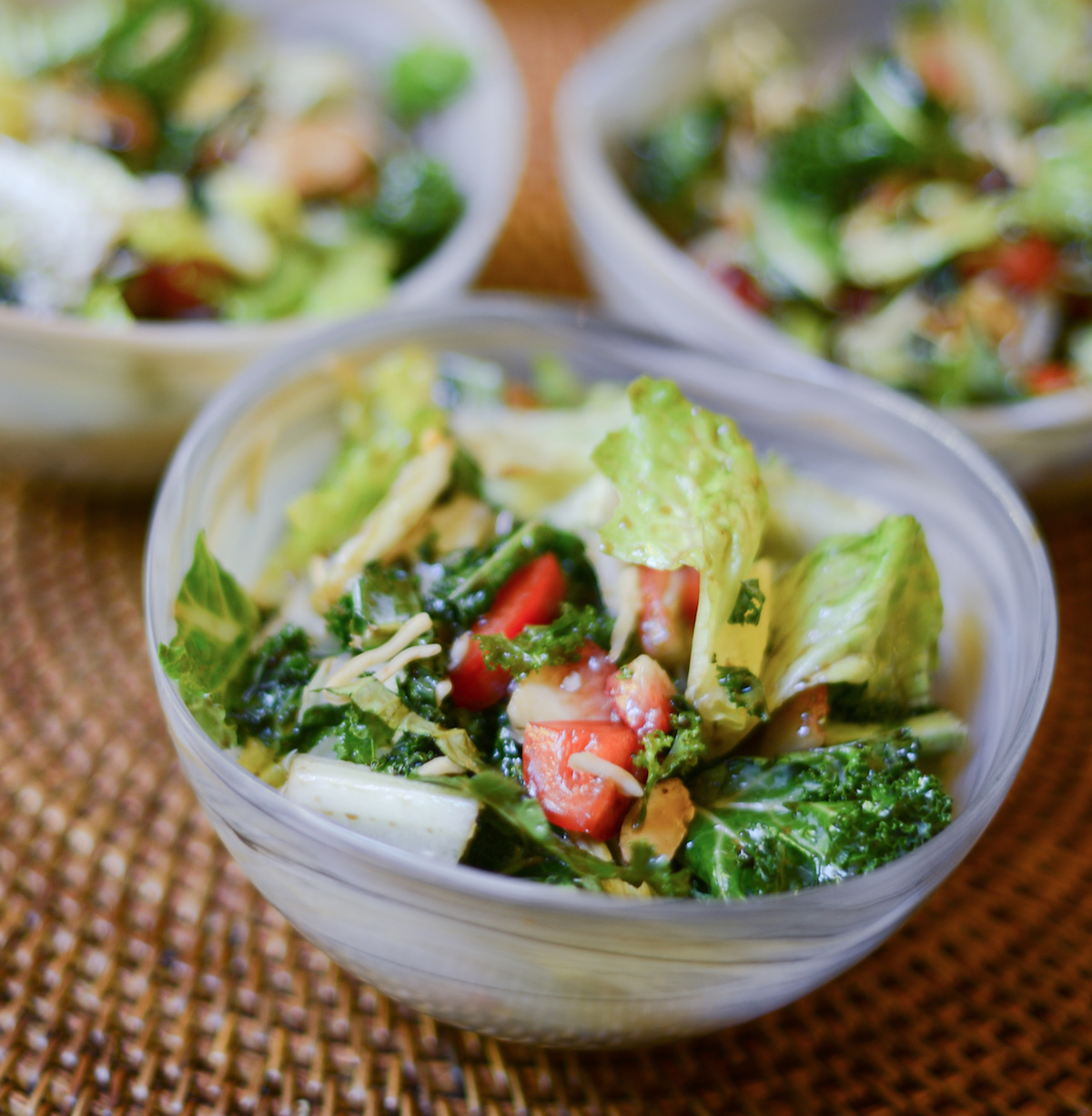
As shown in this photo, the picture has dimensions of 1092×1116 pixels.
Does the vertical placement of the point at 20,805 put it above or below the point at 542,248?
below

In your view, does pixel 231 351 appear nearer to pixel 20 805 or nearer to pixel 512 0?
pixel 20 805

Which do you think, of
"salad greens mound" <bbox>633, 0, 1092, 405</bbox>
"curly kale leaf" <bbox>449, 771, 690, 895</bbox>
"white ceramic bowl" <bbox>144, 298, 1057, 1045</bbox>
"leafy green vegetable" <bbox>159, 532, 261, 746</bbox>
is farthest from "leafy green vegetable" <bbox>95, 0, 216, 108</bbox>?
"curly kale leaf" <bbox>449, 771, 690, 895</bbox>

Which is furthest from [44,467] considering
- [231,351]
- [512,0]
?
[512,0]

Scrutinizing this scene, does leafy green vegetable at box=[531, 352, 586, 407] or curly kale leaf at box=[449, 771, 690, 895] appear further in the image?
leafy green vegetable at box=[531, 352, 586, 407]

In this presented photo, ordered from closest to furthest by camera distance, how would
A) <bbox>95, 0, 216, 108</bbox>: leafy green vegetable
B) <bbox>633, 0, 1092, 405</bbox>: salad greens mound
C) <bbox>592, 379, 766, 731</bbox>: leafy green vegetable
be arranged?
<bbox>592, 379, 766, 731</bbox>: leafy green vegetable
<bbox>633, 0, 1092, 405</bbox>: salad greens mound
<bbox>95, 0, 216, 108</bbox>: leafy green vegetable

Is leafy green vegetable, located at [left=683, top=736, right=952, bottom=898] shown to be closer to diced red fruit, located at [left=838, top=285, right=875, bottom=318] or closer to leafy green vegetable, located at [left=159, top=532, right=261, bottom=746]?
leafy green vegetable, located at [left=159, top=532, right=261, bottom=746]

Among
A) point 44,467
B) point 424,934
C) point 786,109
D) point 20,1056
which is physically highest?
point 786,109
